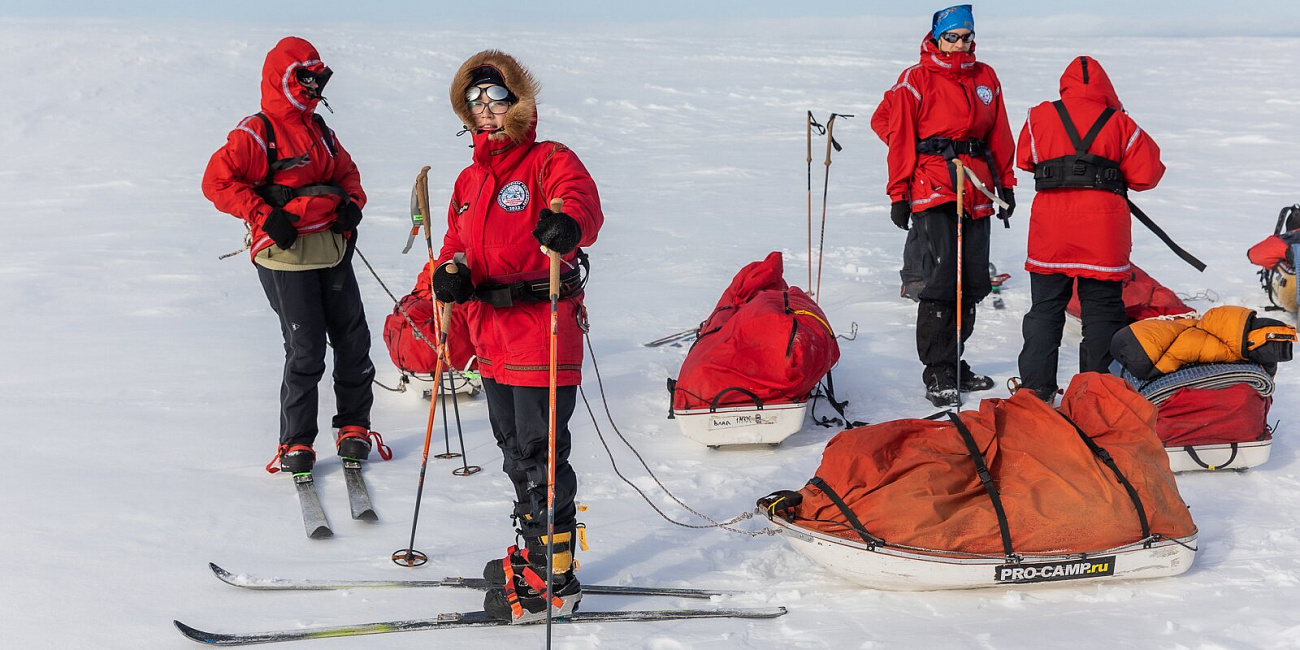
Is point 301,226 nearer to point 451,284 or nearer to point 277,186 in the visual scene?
point 277,186

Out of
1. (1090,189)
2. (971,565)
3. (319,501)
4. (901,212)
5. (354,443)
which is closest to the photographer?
(971,565)

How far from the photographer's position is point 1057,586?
11.2 ft

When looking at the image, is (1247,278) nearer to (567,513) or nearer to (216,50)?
(567,513)

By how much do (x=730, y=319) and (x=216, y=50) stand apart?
31612 mm

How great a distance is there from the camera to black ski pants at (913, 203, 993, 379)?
549 centimetres

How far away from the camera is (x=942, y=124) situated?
5.33 m

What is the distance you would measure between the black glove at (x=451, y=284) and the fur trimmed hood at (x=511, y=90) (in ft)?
1.37

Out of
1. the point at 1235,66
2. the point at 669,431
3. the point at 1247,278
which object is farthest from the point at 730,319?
the point at 1235,66

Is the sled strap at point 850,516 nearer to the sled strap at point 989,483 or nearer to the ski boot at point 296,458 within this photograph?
the sled strap at point 989,483

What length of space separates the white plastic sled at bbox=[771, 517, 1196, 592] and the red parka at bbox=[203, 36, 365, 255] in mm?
2454

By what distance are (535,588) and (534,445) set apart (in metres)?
0.44

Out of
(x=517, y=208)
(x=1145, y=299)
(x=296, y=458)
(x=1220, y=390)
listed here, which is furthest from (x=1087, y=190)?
(x=296, y=458)

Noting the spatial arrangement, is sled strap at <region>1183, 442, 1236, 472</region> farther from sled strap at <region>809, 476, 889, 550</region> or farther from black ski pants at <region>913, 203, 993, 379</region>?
sled strap at <region>809, 476, 889, 550</region>

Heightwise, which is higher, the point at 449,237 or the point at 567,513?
the point at 449,237
